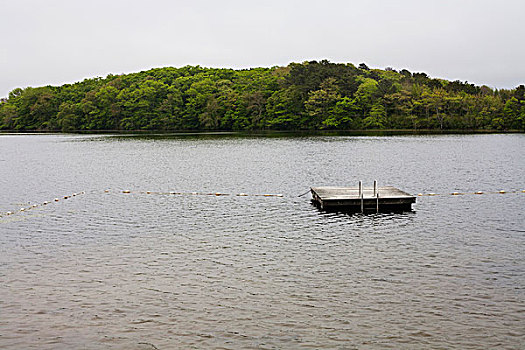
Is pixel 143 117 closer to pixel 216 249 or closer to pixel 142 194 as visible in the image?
pixel 142 194

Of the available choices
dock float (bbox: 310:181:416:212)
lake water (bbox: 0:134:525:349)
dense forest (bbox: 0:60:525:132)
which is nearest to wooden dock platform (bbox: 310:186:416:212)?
dock float (bbox: 310:181:416:212)

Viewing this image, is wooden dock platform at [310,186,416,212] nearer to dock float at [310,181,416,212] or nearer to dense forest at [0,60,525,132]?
dock float at [310,181,416,212]

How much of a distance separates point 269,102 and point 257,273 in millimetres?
106626

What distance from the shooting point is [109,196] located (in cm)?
2606

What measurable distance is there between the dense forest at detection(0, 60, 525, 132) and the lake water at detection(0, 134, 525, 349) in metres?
82.3

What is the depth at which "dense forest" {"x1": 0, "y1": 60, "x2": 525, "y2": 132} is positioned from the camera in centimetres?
10356

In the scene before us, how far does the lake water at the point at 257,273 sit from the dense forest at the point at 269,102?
82.3 metres

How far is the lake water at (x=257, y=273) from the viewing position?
912 cm

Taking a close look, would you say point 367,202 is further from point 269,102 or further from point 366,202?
point 269,102

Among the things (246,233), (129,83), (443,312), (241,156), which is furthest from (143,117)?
(443,312)

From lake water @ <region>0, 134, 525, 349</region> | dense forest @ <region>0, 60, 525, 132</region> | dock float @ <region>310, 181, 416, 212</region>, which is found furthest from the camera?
dense forest @ <region>0, 60, 525, 132</region>

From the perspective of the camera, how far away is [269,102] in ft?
385

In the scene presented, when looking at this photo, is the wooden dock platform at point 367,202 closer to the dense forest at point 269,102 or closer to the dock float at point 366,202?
the dock float at point 366,202

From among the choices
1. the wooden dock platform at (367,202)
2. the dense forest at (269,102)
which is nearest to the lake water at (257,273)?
the wooden dock platform at (367,202)
